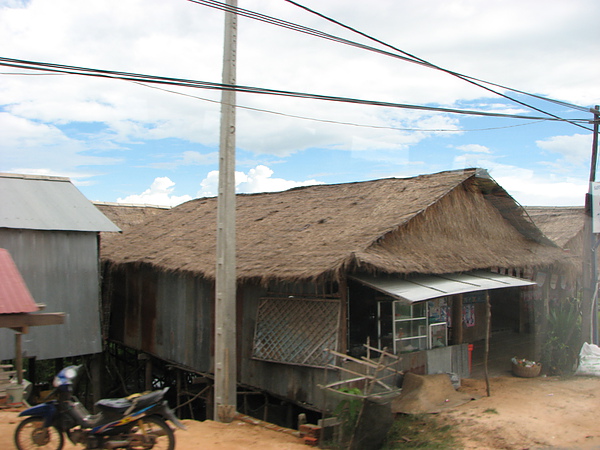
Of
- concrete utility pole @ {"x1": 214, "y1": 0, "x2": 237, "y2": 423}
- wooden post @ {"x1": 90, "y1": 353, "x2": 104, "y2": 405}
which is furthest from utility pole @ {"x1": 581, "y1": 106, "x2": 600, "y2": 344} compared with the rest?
wooden post @ {"x1": 90, "y1": 353, "x2": 104, "y2": 405}

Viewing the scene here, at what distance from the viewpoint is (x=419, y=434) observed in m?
7.93

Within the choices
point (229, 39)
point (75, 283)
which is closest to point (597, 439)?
point (229, 39)

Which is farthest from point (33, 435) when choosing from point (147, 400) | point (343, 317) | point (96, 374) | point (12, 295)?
point (96, 374)

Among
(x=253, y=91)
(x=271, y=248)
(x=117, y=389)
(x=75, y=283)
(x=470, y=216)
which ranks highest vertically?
(x=253, y=91)

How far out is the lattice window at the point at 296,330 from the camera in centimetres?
889

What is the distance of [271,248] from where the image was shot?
10492 mm

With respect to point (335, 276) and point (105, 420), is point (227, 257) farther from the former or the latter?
point (105, 420)

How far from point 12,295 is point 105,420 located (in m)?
1.72

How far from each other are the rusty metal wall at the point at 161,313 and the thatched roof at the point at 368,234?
2.07 feet

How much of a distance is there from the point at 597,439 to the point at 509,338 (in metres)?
8.21

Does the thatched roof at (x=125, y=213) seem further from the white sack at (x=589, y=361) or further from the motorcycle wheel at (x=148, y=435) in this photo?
the white sack at (x=589, y=361)

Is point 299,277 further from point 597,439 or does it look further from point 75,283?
point 75,283

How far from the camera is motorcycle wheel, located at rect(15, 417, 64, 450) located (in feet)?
20.1

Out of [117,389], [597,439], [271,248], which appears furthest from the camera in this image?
[117,389]
